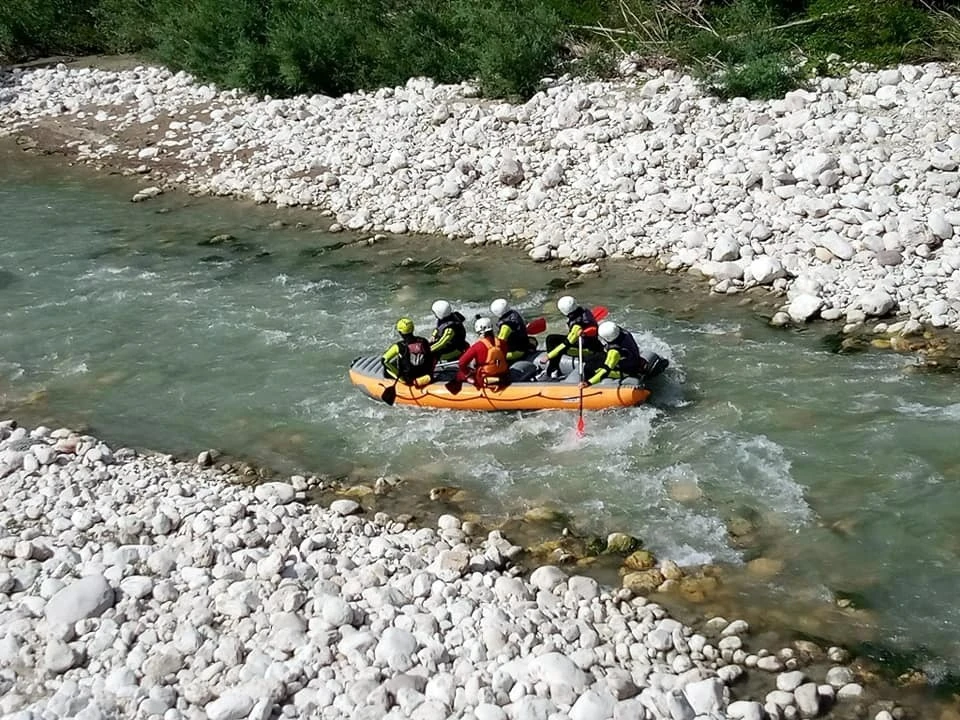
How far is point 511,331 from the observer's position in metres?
9.57

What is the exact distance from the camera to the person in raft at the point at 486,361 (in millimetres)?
9250

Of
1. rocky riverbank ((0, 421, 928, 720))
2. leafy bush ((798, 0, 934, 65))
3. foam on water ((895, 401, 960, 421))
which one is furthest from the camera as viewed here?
leafy bush ((798, 0, 934, 65))

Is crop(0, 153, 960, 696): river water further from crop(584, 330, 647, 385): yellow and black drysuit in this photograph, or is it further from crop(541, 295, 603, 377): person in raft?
crop(541, 295, 603, 377): person in raft

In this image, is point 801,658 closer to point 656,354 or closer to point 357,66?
point 656,354

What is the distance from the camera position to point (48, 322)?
38.6 ft

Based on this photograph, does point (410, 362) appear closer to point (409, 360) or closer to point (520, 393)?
point (409, 360)

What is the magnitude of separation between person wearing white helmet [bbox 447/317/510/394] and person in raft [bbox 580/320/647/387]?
0.81 meters

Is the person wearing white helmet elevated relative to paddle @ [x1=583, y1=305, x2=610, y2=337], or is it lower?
lower

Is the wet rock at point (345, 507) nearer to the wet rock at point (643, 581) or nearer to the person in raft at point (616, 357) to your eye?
the wet rock at point (643, 581)

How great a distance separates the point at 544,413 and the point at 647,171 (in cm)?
573

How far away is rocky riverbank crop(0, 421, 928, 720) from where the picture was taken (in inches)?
218

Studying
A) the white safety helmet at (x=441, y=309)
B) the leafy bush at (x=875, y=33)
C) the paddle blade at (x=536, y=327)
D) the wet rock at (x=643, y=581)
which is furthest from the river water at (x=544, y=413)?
the leafy bush at (x=875, y=33)

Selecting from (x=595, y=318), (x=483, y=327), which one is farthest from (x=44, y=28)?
(x=595, y=318)

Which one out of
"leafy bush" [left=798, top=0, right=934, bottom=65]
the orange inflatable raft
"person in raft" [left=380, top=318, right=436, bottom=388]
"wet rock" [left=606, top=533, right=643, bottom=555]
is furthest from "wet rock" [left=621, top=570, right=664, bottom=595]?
"leafy bush" [left=798, top=0, right=934, bottom=65]
